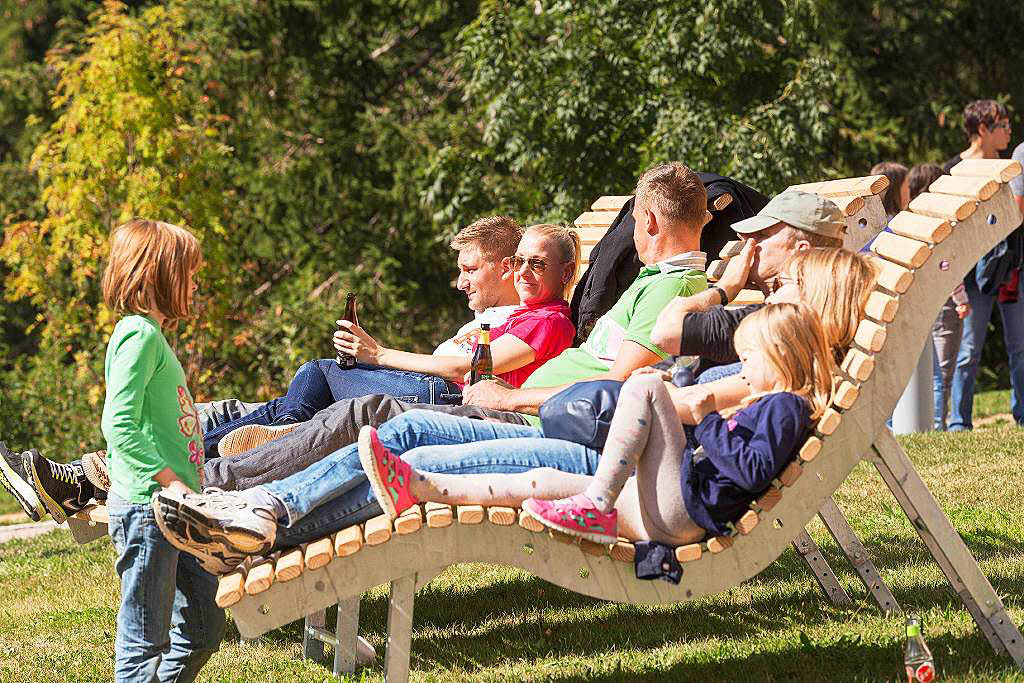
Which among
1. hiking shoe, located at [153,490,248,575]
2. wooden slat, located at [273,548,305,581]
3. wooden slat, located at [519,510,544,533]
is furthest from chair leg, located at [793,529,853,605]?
hiking shoe, located at [153,490,248,575]

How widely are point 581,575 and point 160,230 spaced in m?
1.44

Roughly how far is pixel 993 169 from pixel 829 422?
954mm

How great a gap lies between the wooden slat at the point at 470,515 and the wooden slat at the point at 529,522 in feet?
0.35

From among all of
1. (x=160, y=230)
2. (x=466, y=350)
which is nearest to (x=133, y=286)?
(x=160, y=230)

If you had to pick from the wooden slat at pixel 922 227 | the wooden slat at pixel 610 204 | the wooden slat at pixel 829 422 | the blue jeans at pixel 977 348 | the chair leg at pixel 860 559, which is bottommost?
the blue jeans at pixel 977 348

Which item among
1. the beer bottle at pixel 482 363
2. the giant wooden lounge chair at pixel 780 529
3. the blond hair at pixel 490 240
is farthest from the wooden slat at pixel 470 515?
the blond hair at pixel 490 240

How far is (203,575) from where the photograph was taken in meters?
3.40

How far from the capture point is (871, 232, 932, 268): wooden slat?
133 inches

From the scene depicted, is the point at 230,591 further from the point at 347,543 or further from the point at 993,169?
the point at 993,169

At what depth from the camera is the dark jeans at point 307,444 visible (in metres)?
3.78

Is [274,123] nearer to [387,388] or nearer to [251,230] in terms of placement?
[251,230]

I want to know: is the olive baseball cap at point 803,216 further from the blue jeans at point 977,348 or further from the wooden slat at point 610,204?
the blue jeans at point 977,348

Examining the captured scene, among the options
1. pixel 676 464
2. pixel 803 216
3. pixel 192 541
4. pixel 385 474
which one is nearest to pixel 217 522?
pixel 192 541

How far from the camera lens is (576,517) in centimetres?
315
